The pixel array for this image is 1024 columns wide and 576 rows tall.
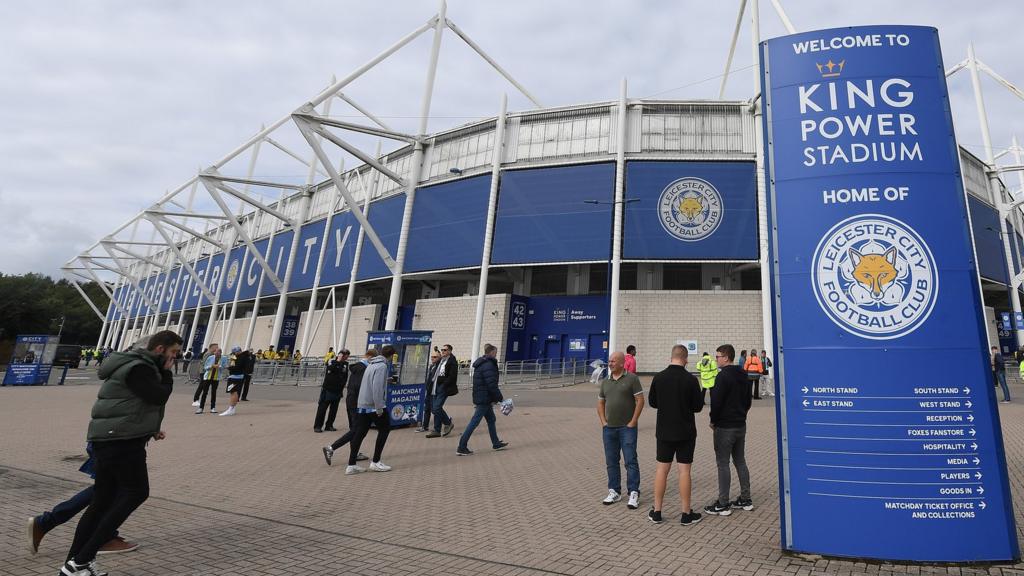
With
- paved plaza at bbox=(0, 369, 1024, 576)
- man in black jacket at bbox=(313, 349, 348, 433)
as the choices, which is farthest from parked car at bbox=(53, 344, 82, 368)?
man in black jacket at bbox=(313, 349, 348, 433)

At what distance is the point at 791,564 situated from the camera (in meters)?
3.88

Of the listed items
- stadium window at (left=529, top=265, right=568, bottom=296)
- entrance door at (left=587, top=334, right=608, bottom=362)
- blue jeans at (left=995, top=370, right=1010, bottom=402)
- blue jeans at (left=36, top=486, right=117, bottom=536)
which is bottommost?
blue jeans at (left=36, top=486, right=117, bottom=536)

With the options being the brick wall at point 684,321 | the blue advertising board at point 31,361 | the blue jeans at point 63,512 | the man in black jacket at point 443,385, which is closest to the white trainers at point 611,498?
the blue jeans at point 63,512

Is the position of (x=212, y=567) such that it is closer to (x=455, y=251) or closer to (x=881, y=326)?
(x=881, y=326)

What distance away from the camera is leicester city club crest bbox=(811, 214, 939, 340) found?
4105 millimetres

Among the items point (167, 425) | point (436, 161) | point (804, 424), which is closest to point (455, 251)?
point (436, 161)

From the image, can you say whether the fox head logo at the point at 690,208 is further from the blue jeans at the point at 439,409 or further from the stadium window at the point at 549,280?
the blue jeans at the point at 439,409

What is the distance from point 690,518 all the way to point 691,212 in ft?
80.9

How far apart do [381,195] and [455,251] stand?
34.1ft

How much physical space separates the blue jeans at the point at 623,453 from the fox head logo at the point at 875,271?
104 inches

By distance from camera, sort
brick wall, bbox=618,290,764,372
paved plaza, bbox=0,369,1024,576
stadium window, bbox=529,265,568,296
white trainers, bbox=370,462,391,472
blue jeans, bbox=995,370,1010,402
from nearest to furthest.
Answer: paved plaza, bbox=0,369,1024,576 → white trainers, bbox=370,462,391,472 → blue jeans, bbox=995,370,1010,402 → brick wall, bbox=618,290,764,372 → stadium window, bbox=529,265,568,296

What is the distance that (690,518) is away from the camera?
16.1 ft

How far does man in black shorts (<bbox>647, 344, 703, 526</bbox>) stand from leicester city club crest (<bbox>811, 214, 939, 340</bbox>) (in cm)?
138

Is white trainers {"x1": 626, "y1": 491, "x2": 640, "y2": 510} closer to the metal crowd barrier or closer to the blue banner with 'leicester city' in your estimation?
the blue banner with 'leicester city'
